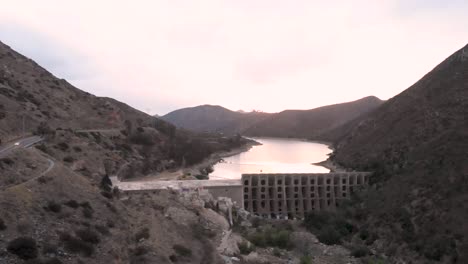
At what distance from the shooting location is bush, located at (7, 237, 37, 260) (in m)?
18.7

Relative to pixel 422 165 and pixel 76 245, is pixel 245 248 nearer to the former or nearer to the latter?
pixel 76 245

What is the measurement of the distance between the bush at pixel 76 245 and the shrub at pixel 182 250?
6597 mm

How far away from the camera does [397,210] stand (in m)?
48.7

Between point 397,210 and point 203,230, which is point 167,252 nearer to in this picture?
point 203,230

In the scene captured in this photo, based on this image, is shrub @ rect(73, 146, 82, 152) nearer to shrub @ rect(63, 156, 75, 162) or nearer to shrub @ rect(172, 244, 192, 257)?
shrub @ rect(63, 156, 75, 162)

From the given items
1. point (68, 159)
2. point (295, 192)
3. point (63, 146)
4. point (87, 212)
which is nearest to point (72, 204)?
point (87, 212)

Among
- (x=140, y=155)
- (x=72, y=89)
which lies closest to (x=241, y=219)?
(x=140, y=155)

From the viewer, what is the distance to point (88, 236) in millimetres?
22859

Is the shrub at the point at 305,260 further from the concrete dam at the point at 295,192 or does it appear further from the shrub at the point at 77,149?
the shrub at the point at 77,149

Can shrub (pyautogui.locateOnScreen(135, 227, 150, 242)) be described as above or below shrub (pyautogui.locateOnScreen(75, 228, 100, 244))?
below

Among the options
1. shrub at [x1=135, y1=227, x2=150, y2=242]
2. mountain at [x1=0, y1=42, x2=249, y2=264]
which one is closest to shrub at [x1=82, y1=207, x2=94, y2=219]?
mountain at [x1=0, y1=42, x2=249, y2=264]

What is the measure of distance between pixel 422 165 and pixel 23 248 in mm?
46203

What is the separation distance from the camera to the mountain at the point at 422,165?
4178 cm

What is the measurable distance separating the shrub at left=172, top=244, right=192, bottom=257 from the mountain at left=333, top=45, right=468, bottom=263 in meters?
21.1
